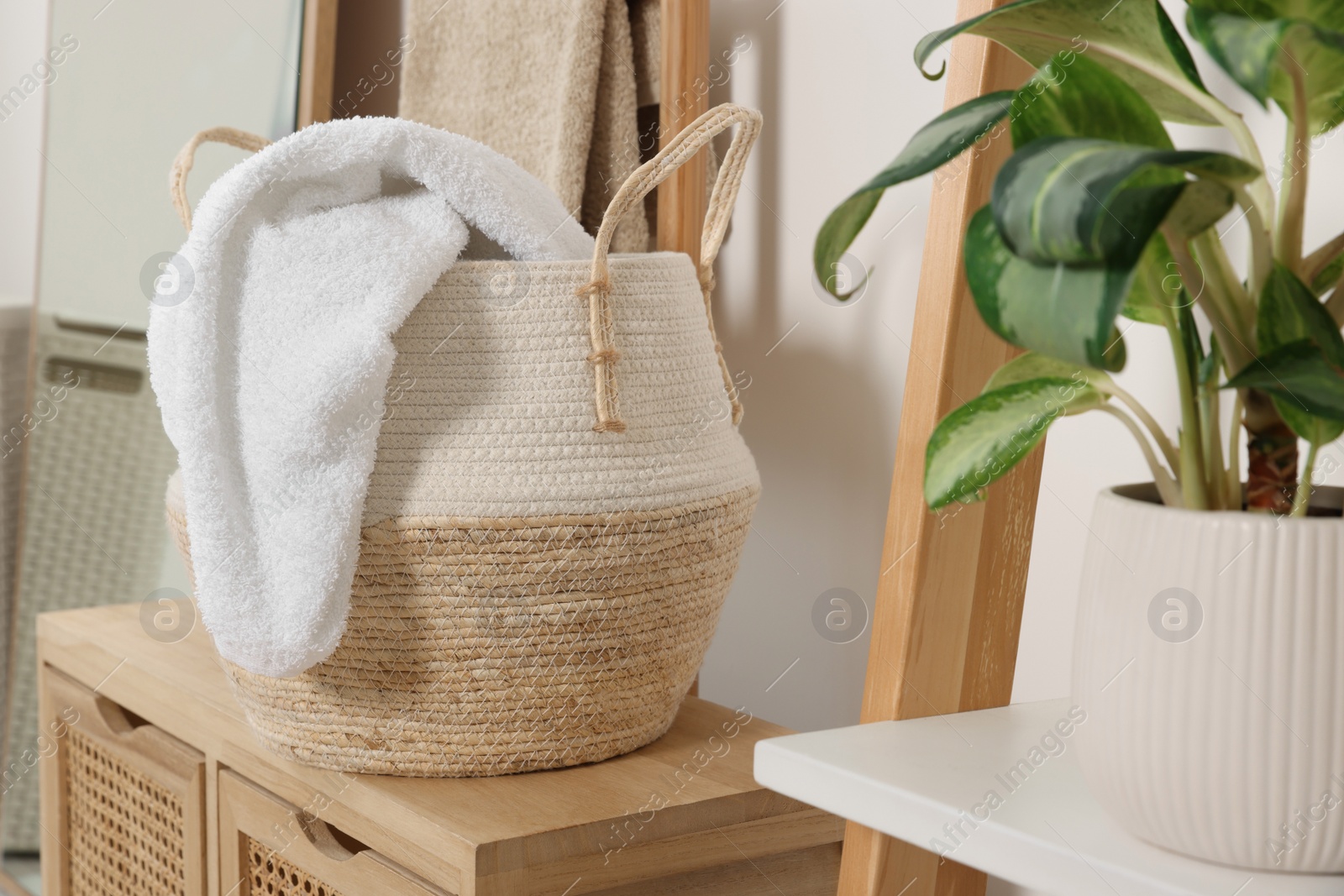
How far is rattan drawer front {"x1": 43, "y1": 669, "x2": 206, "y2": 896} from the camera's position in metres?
0.88

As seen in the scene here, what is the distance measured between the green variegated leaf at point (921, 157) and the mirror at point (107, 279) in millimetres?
1010

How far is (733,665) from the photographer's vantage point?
1.00m

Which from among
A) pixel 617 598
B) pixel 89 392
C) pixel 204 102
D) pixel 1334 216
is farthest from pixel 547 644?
pixel 89 392

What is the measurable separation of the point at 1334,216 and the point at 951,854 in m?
0.36

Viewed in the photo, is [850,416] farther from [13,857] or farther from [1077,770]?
[13,857]

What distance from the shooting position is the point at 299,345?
0.67 m

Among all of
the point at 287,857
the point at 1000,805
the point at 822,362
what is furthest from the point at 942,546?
the point at 287,857

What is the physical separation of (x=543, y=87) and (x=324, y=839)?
0.62m

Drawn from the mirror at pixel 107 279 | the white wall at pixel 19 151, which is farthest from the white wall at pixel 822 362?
the white wall at pixel 19 151

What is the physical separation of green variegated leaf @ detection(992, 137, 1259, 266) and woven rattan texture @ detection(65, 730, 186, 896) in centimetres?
81

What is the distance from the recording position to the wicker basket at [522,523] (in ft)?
2.20

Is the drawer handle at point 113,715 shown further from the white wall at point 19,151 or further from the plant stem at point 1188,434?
the white wall at point 19,151

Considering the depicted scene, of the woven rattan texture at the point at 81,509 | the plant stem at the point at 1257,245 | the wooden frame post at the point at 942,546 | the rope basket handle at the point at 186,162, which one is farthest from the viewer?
the woven rattan texture at the point at 81,509

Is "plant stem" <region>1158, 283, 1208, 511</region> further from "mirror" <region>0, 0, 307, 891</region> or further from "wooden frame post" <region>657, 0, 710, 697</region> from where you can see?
"mirror" <region>0, 0, 307, 891</region>
